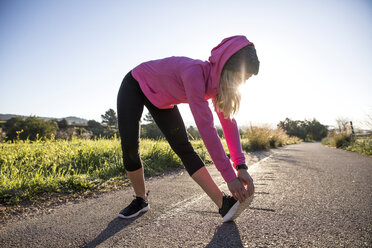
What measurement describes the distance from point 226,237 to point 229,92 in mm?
933

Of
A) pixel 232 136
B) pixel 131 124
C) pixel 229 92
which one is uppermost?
pixel 229 92

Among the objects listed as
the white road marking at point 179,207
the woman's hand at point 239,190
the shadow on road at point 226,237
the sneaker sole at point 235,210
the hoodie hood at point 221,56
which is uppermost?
the hoodie hood at point 221,56

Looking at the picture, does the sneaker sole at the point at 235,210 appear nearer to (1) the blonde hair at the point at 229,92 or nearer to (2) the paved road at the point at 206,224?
(2) the paved road at the point at 206,224

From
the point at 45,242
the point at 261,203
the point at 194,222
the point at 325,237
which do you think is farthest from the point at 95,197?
the point at 325,237

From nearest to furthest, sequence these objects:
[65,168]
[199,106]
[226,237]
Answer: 1. [226,237]
2. [199,106]
3. [65,168]

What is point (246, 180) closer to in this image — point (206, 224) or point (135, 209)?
point (206, 224)

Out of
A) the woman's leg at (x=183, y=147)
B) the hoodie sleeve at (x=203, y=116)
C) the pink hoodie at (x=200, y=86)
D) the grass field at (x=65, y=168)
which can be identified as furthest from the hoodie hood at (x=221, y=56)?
the grass field at (x=65, y=168)

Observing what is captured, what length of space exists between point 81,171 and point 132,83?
259cm

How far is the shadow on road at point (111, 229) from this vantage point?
4.10ft

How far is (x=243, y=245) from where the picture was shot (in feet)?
3.65

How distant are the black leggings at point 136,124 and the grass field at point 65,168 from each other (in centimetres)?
132

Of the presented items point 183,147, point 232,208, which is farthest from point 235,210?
point 183,147

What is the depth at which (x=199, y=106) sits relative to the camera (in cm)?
133

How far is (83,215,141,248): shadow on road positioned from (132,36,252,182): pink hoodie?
2.77ft
